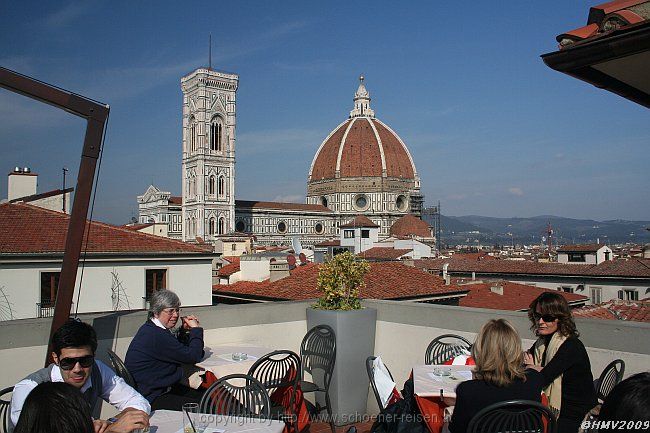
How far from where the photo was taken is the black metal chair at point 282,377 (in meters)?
3.28

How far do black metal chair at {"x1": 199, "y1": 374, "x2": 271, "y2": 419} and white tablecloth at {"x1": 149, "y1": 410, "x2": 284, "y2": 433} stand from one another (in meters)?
0.08

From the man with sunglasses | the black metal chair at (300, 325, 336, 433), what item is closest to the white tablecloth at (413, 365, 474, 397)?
the black metal chair at (300, 325, 336, 433)

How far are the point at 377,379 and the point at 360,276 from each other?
1583 mm

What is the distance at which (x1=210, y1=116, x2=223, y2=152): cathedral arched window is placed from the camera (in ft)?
217

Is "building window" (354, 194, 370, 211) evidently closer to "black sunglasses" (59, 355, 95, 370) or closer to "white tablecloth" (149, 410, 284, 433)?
"white tablecloth" (149, 410, 284, 433)

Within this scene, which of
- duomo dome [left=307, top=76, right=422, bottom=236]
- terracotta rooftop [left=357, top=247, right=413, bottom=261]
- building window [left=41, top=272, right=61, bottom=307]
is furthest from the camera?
duomo dome [left=307, top=76, right=422, bottom=236]

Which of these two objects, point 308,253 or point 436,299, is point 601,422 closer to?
point 436,299

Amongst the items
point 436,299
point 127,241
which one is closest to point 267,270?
point 127,241

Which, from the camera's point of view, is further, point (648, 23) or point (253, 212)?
point (253, 212)

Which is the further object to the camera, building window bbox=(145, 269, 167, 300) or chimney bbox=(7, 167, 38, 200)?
chimney bbox=(7, 167, 38, 200)

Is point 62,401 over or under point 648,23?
under

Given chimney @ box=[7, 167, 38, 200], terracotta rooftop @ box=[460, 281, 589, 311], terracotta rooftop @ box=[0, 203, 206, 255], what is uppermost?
chimney @ box=[7, 167, 38, 200]

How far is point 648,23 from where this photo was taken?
2061 mm

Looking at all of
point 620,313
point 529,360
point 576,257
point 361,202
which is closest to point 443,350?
point 529,360
